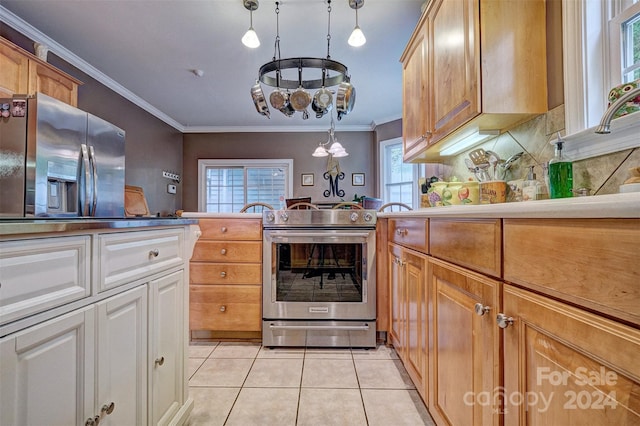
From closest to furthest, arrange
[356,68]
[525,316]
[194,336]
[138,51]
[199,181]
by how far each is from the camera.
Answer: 1. [525,316]
2. [194,336]
3. [138,51]
4. [356,68]
5. [199,181]

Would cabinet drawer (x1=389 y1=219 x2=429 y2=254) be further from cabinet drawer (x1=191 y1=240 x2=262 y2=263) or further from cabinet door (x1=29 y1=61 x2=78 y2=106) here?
cabinet door (x1=29 y1=61 x2=78 y2=106)

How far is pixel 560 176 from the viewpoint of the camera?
39.6 inches

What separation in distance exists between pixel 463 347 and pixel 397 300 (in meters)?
0.88

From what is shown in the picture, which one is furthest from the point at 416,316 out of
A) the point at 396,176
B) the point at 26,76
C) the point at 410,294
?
the point at 396,176

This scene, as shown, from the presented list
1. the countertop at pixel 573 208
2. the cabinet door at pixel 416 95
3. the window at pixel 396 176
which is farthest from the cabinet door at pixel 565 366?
the window at pixel 396 176

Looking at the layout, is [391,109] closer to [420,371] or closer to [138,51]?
[138,51]

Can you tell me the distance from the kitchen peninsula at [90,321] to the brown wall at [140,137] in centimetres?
280

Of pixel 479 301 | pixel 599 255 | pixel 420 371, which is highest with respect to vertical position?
pixel 599 255

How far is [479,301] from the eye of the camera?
87cm

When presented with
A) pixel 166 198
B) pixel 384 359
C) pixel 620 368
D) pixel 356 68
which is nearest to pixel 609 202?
pixel 620 368

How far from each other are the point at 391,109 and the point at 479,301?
13.2 feet

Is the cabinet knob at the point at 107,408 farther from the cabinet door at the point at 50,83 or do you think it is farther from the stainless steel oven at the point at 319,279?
the cabinet door at the point at 50,83

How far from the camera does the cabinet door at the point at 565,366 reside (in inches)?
18.2

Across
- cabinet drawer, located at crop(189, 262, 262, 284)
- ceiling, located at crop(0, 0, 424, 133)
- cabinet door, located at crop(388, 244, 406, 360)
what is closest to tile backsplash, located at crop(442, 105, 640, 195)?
cabinet door, located at crop(388, 244, 406, 360)
